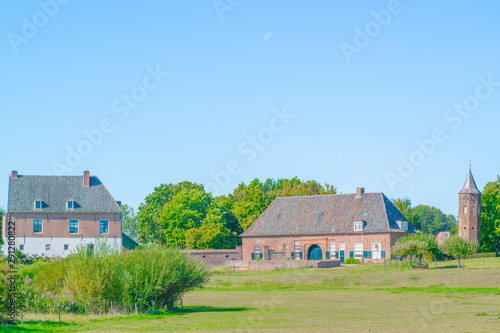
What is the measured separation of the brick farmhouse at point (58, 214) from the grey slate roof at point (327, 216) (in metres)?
16.4

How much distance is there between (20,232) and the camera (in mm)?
67125

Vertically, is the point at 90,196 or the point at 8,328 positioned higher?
the point at 90,196

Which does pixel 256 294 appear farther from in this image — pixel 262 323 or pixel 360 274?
pixel 262 323

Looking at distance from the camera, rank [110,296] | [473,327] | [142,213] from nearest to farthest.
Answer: [473,327] → [110,296] → [142,213]

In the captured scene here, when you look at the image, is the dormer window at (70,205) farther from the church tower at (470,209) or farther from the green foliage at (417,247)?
the church tower at (470,209)

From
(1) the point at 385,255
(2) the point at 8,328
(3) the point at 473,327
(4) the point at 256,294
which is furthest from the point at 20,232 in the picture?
(3) the point at 473,327

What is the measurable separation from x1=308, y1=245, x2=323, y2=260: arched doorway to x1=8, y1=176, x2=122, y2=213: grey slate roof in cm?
2066

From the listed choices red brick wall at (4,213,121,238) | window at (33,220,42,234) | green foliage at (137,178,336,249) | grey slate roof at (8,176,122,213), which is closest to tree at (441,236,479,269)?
green foliage at (137,178,336,249)

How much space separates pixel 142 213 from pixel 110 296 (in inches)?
2254

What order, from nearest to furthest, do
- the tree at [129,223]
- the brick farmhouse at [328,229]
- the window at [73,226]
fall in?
the window at [73,226]
the brick farmhouse at [328,229]
the tree at [129,223]

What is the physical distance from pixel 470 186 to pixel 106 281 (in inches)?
2322

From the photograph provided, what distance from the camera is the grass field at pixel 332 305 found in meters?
26.6

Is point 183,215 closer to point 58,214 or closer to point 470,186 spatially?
point 58,214

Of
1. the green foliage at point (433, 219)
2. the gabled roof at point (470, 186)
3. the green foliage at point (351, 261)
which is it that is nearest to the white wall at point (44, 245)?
the green foliage at point (351, 261)
